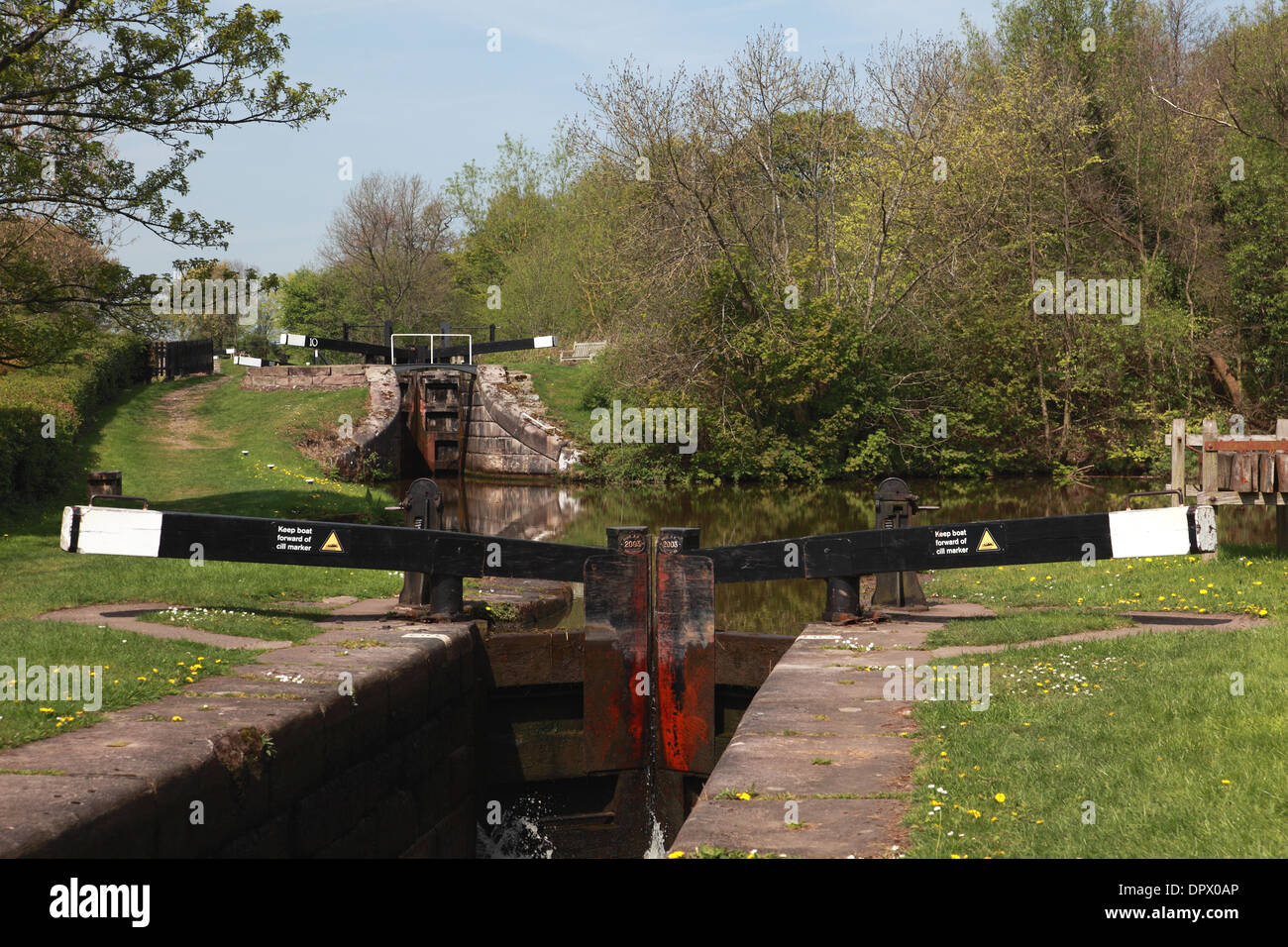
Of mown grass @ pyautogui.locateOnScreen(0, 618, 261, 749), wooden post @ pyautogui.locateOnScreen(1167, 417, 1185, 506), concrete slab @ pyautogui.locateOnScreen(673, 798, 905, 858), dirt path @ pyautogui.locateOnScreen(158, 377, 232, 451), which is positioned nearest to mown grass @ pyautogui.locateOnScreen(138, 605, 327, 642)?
mown grass @ pyautogui.locateOnScreen(0, 618, 261, 749)

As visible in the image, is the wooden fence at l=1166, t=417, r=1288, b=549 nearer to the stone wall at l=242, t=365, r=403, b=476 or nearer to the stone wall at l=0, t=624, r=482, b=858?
the stone wall at l=0, t=624, r=482, b=858

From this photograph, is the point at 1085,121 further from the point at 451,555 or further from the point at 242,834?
the point at 242,834

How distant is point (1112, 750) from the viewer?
6133 millimetres

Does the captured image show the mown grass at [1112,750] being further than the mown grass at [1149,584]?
No

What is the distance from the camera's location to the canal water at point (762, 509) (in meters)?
17.9

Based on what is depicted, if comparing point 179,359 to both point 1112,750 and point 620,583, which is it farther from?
point 1112,750

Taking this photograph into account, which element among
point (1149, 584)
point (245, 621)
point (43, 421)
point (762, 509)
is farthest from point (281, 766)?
point (762, 509)

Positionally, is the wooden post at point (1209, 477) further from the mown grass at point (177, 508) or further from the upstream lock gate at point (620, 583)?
the mown grass at point (177, 508)

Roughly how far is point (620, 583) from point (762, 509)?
55.1ft

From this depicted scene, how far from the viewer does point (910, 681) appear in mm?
8258

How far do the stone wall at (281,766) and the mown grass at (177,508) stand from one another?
1.81ft

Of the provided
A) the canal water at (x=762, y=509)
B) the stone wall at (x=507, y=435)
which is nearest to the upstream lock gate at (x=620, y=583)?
the canal water at (x=762, y=509)

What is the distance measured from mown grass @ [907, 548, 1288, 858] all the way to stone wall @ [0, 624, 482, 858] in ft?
12.0

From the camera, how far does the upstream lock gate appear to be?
10625mm
